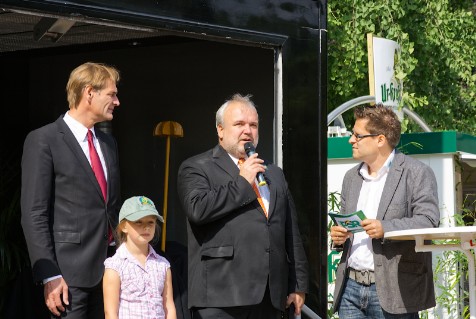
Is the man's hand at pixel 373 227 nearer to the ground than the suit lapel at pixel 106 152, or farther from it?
Result: nearer to the ground

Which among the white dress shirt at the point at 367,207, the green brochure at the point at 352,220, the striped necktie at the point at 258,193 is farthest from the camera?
the white dress shirt at the point at 367,207

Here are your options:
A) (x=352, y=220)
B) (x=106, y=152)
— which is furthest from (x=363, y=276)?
(x=106, y=152)

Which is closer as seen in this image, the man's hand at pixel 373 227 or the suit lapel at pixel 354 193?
the man's hand at pixel 373 227

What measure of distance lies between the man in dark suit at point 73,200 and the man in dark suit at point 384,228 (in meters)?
1.37

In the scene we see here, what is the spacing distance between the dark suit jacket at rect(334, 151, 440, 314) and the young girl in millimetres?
1210

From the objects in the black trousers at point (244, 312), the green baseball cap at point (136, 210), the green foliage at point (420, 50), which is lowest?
the black trousers at point (244, 312)

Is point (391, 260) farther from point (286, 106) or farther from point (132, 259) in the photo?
point (132, 259)

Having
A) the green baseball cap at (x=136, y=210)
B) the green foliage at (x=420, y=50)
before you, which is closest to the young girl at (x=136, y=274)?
the green baseball cap at (x=136, y=210)

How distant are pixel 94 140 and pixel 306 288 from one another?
1252 mm

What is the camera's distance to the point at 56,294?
460cm

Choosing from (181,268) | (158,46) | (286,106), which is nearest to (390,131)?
(286,106)

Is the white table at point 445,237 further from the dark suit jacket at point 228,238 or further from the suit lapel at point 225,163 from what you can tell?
the suit lapel at point 225,163

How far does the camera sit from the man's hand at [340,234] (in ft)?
18.2

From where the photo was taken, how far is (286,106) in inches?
227
